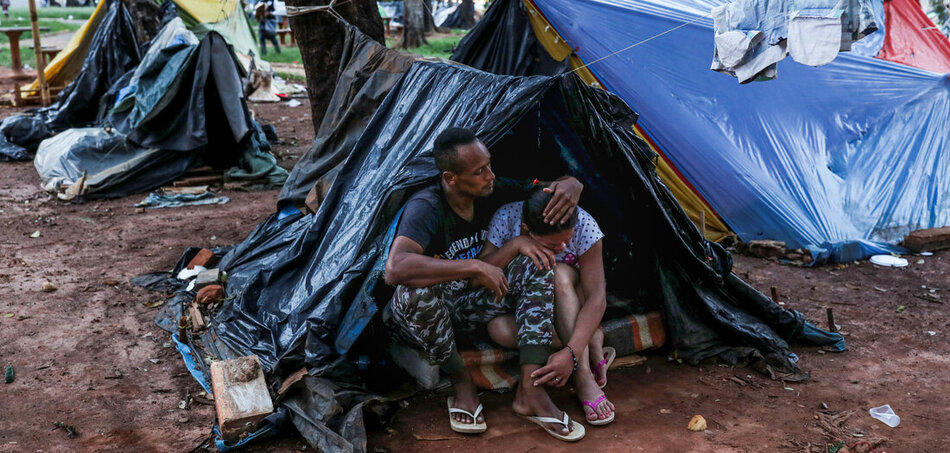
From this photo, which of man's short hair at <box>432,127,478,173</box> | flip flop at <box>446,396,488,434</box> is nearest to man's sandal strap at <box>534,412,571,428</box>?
flip flop at <box>446,396,488,434</box>

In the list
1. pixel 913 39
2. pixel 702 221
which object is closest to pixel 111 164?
pixel 702 221

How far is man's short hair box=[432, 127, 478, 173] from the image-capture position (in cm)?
325

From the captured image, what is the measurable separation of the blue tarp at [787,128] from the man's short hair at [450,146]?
109 inches

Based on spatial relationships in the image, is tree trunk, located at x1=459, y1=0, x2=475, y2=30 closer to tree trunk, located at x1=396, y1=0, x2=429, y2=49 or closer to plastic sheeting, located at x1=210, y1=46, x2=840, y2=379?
tree trunk, located at x1=396, y1=0, x2=429, y2=49

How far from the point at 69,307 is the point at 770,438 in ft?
12.8

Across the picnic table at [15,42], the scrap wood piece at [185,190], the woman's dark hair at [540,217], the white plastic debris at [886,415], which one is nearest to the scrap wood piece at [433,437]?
the woman's dark hair at [540,217]

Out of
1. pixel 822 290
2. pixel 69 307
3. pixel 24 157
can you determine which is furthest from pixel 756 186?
pixel 24 157

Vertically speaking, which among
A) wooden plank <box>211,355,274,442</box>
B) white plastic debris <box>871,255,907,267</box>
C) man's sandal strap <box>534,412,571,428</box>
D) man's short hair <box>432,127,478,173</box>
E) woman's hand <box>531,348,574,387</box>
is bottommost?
white plastic debris <box>871,255,907,267</box>

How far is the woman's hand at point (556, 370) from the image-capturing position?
10.6ft

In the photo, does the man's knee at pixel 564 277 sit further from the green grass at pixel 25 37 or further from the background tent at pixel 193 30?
the green grass at pixel 25 37

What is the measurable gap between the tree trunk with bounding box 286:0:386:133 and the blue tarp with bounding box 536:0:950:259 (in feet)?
4.68

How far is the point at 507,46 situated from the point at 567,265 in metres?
3.50

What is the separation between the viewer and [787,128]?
5727mm

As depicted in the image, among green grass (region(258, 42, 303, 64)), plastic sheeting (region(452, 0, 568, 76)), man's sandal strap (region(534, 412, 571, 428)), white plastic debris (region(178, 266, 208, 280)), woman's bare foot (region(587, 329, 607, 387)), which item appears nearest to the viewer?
man's sandal strap (region(534, 412, 571, 428))
